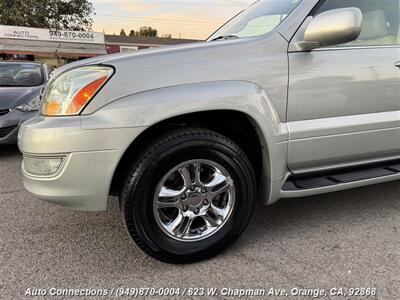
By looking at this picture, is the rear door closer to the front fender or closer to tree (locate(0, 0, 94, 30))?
the front fender

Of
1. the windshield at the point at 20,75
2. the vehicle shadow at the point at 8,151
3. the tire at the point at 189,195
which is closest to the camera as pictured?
the tire at the point at 189,195

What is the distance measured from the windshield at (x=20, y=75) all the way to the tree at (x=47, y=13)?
28.9m

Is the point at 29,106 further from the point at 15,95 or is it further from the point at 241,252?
the point at 241,252

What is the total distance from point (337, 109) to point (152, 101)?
1.26 m

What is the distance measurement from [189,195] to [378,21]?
6.27ft

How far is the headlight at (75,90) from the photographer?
2.23m

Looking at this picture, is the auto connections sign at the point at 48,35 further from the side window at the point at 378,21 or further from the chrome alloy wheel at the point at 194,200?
the chrome alloy wheel at the point at 194,200

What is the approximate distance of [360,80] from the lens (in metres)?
2.69

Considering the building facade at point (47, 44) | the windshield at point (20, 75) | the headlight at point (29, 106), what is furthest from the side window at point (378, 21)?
the building facade at point (47, 44)

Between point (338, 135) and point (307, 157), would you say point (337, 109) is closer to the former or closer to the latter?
point (338, 135)

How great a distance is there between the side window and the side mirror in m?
0.39

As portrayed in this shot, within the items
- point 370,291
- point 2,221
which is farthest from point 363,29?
point 2,221

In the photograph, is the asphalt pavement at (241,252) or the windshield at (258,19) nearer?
the asphalt pavement at (241,252)

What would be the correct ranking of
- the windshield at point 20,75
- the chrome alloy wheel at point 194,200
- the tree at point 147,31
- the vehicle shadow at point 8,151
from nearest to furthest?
the chrome alloy wheel at point 194,200 < the vehicle shadow at point 8,151 < the windshield at point 20,75 < the tree at point 147,31
